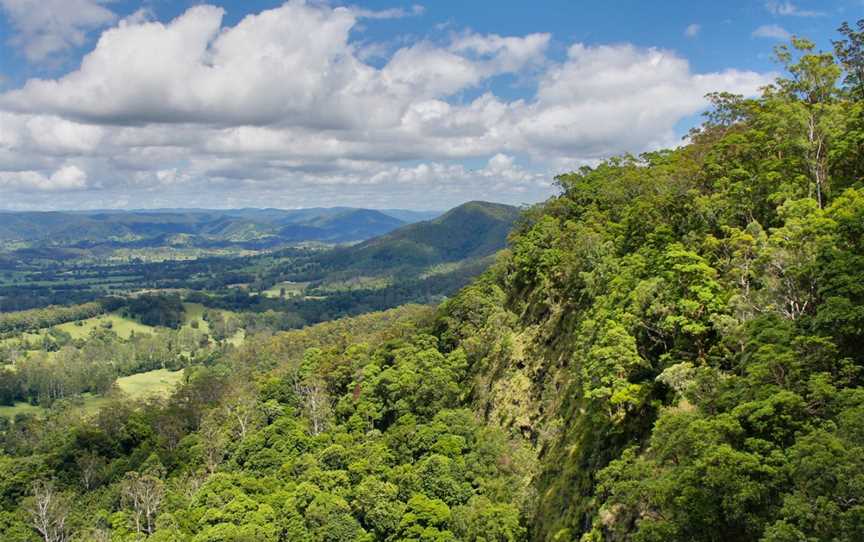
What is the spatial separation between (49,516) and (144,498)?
48.8 ft

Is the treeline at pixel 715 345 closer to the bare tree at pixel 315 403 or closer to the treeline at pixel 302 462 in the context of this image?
the treeline at pixel 302 462

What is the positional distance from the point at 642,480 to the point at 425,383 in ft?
140

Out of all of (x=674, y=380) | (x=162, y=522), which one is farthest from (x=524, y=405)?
(x=162, y=522)

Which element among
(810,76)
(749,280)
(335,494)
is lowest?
Answer: (335,494)

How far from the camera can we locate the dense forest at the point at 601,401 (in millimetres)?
20078

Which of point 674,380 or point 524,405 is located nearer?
point 674,380

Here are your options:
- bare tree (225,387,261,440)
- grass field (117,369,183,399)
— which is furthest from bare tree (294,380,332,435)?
grass field (117,369,183,399)

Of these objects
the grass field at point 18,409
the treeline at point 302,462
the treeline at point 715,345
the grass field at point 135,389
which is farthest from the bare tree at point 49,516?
the grass field at point 18,409

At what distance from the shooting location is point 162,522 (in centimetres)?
5569

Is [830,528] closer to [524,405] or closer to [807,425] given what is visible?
[807,425]

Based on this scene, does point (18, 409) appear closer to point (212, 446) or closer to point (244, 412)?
point (244, 412)

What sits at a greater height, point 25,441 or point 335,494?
point 335,494

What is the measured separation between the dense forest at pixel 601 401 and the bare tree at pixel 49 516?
1.50 ft

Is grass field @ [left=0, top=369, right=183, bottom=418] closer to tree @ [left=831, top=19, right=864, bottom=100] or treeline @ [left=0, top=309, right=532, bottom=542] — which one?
treeline @ [left=0, top=309, right=532, bottom=542]
